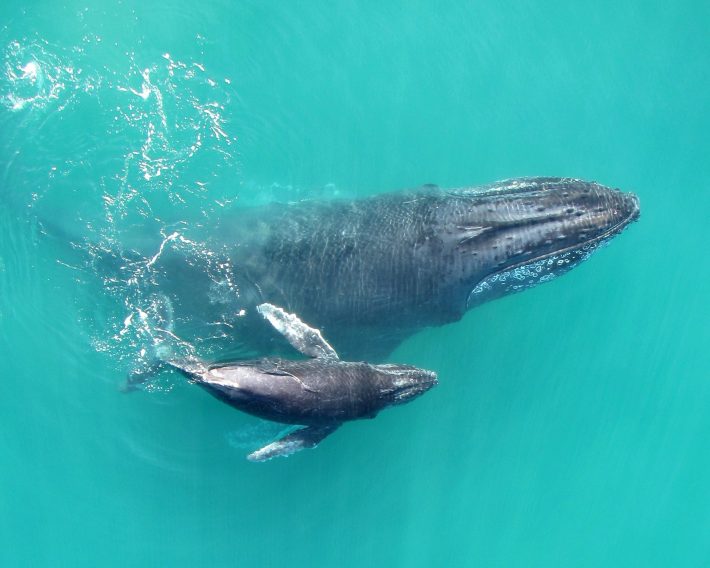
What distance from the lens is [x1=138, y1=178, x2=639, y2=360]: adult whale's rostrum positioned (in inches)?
496

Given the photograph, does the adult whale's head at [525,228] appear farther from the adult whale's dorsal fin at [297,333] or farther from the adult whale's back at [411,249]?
the adult whale's dorsal fin at [297,333]

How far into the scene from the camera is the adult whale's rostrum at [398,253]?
12.6 meters

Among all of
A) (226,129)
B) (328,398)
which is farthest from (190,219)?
(328,398)

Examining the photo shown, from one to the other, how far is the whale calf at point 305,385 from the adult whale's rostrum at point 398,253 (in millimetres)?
859

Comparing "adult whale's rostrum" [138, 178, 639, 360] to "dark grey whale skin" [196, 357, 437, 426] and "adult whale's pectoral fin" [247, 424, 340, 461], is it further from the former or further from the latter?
"adult whale's pectoral fin" [247, 424, 340, 461]

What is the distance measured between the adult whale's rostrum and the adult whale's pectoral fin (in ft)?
8.09

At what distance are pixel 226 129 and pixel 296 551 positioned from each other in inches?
472

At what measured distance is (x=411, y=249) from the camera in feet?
42.7

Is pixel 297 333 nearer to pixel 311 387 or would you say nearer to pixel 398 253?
pixel 311 387

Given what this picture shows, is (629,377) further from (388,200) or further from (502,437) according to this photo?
(388,200)

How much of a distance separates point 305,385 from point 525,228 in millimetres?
5638

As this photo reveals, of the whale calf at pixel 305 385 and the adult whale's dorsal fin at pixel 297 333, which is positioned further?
the adult whale's dorsal fin at pixel 297 333

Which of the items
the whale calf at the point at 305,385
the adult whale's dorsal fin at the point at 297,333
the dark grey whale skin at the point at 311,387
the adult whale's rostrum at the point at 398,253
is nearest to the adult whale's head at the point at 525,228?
the adult whale's rostrum at the point at 398,253

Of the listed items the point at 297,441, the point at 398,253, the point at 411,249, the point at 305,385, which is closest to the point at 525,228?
the point at 411,249
